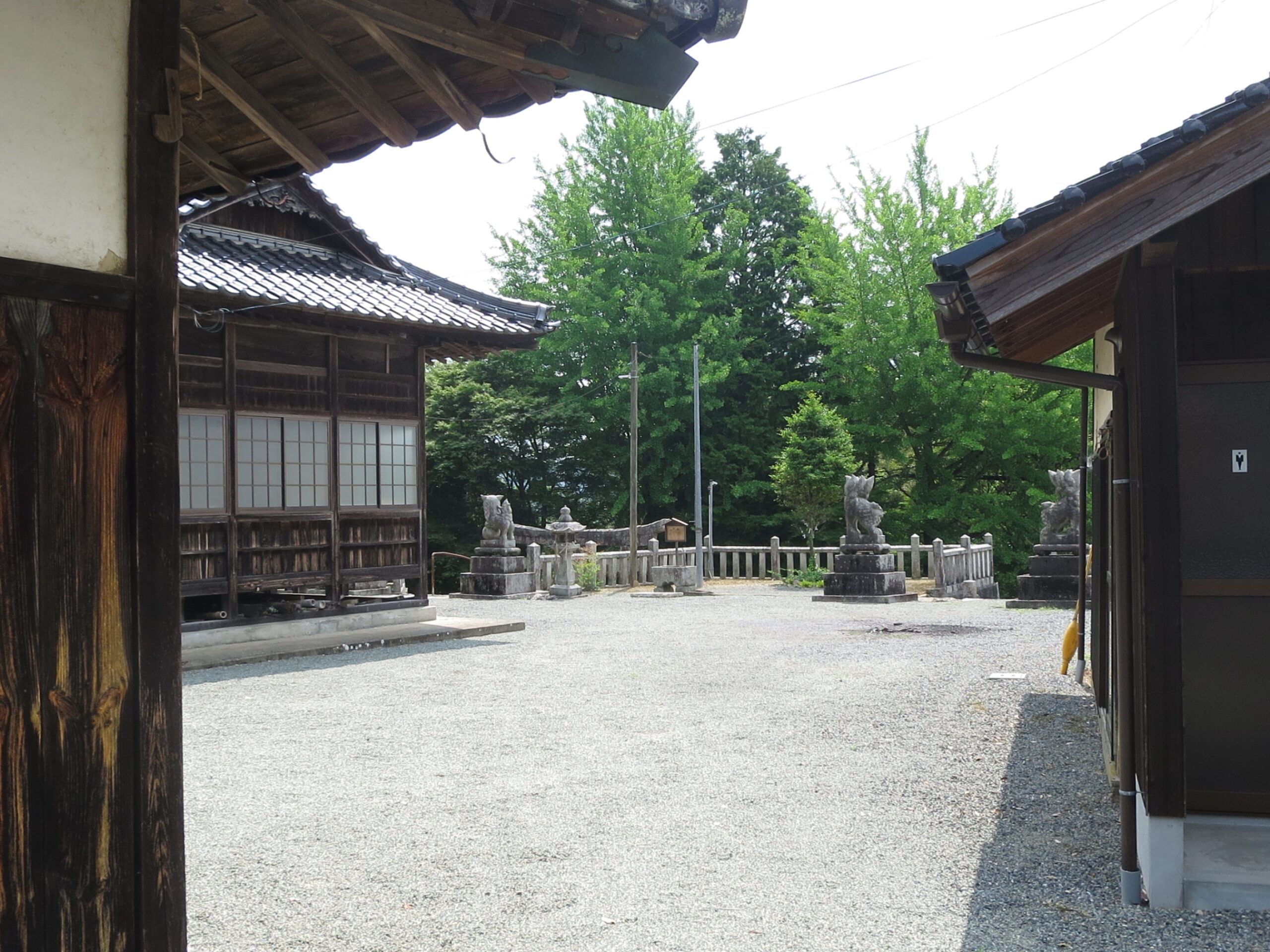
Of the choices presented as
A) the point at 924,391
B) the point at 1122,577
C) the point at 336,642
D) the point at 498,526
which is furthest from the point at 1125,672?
the point at 924,391

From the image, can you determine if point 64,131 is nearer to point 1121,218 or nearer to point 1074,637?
point 1121,218

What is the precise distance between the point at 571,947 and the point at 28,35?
3.22 m

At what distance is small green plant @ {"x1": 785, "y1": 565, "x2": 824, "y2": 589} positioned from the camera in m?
21.6

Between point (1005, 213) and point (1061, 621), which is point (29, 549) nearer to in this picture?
point (1061, 621)

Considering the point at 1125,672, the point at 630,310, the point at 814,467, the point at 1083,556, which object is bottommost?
the point at 1125,672

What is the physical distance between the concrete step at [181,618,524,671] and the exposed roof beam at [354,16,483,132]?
336 inches

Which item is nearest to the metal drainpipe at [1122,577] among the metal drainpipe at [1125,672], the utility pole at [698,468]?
the metal drainpipe at [1125,672]

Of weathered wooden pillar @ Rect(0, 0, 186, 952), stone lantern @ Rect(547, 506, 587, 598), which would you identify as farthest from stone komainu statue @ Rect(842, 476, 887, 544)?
weathered wooden pillar @ Rect(0, 0, 186, 952)

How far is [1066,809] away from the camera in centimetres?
552

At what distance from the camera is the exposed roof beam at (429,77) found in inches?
112

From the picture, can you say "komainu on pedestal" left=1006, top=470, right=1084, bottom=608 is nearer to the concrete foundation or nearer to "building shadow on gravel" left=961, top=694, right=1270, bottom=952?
"building shadow on gravel" left=961, top=694, right=1270, bottom=952

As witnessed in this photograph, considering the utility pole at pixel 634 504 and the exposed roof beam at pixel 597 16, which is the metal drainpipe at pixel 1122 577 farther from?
the utility pole at pixel 634 504

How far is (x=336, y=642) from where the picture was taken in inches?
472

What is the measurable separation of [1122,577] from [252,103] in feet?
13.2
